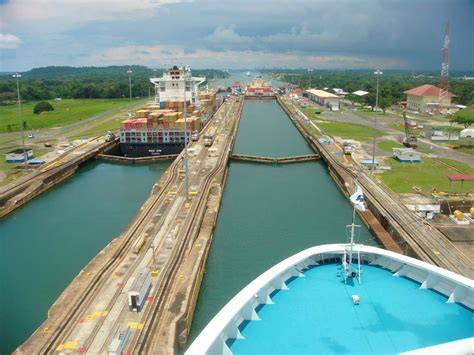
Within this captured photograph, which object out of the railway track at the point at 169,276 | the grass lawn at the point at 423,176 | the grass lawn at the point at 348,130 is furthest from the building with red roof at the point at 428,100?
the railway track at the point at 169,276

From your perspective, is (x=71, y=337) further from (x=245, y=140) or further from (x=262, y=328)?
(x=245, y=140)

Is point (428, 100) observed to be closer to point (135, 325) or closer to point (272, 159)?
point (272, 159)

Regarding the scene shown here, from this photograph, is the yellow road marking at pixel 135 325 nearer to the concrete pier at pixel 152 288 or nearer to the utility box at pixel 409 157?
the concrete pier at pixel 152 288

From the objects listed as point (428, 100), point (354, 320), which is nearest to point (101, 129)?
point (354, 320)

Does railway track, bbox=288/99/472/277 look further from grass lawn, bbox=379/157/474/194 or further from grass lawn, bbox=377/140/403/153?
grass lawn, bbox=377/140/403/153

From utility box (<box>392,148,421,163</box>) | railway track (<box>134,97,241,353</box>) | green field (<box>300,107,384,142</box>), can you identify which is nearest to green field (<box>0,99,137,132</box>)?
green field (<box>300,107,384,142</box>)

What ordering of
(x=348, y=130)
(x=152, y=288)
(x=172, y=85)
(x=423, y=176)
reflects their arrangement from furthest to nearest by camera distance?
(x=172, y=85)
(x=348, y=130)
(x=423, y=176)
(x=152, y=288)

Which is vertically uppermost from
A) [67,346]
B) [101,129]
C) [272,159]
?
[101,129]

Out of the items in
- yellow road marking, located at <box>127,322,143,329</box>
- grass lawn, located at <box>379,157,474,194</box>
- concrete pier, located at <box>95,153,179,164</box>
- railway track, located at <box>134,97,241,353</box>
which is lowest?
yellow road marking, located at <box>127,322,143,329</box>
